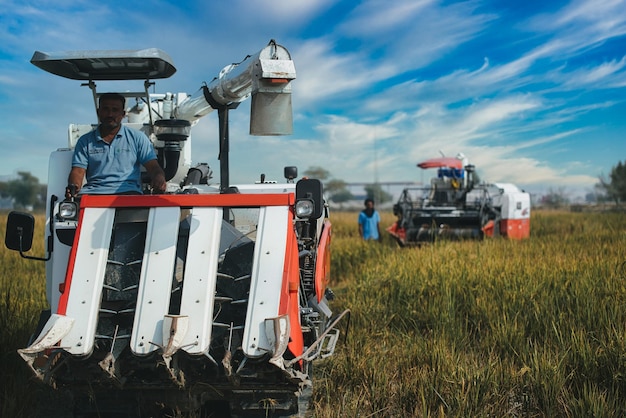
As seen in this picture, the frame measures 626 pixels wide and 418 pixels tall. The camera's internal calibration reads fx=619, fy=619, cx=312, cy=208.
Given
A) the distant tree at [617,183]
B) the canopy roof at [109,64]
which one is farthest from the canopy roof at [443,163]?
the distant tree at [617,183]

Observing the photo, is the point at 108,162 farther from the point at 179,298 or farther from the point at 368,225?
the point at 368,225

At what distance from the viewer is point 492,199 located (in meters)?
16.2

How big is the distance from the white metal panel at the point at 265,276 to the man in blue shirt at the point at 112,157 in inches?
47.3

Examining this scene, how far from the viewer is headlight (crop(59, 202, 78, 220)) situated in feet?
13.2

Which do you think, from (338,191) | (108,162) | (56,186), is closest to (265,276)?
(108,162)

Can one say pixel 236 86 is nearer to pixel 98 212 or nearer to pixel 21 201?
pixel 98 212

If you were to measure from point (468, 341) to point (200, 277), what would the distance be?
300cm

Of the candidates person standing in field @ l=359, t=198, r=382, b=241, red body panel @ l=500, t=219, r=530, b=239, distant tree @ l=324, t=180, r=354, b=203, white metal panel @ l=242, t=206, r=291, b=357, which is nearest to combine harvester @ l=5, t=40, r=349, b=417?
white metal panel @ l=242, t=206, r=291, b=357

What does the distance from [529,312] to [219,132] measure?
338cm

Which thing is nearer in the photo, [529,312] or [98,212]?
[98,212]

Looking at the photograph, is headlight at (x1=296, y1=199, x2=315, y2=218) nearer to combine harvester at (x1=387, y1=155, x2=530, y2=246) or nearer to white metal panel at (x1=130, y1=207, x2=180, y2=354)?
white metal panel at (x1=130, y1=207, x2=180, y2=354)

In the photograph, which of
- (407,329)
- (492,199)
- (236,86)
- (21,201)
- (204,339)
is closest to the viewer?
(204,339)

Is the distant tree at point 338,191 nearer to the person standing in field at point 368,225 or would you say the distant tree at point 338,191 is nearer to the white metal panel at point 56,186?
the person standing in field at point 368,225

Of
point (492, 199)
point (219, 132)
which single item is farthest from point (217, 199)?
point (492, 199)
